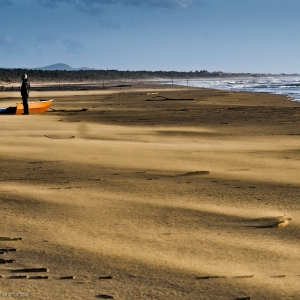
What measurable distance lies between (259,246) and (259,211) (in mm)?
1075

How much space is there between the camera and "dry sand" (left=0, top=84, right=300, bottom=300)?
368cm

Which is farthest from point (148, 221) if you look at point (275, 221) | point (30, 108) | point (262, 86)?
point (262, 86)

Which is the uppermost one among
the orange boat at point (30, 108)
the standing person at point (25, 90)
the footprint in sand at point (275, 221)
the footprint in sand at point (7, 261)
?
the standing person at point (25, 90)

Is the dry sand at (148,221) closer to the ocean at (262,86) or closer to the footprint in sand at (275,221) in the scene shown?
the footprint in sand at (275,221)

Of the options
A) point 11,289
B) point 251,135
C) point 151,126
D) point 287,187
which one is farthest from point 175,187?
point 151,126

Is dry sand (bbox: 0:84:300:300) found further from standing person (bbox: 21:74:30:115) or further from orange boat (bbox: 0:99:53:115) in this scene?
orange boat (bbox: 0:99:53:115)

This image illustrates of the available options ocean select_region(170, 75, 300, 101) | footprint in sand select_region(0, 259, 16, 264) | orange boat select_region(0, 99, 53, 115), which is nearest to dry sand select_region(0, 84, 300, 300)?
footprint in sand select_region(0, 259, 16, 264)

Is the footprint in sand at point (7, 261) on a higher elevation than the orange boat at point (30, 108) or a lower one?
lower

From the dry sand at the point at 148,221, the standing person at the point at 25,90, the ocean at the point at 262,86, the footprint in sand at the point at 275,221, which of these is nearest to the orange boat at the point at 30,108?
the standing person at the point at 25,90

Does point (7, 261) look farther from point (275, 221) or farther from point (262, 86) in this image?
point (262, 86)

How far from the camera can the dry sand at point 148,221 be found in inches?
145

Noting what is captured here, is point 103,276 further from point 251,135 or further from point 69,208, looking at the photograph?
point 251,135

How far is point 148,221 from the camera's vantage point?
16.7 feet

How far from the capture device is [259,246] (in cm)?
439
